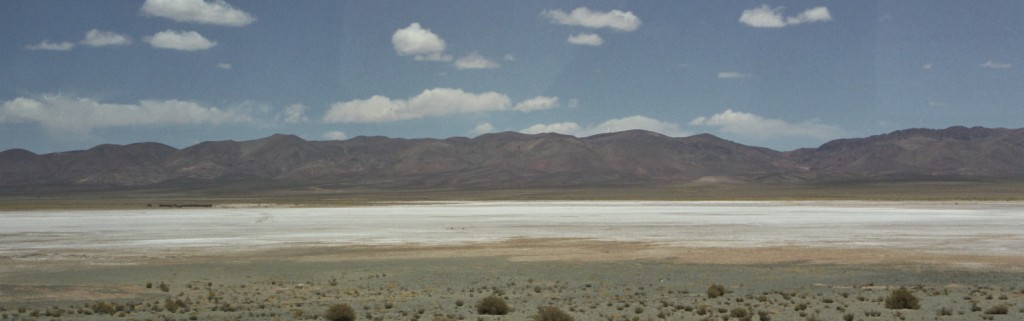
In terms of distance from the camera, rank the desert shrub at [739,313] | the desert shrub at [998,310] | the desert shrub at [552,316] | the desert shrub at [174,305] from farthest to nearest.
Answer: the desert shrub at [174,305], the desert shrub at [998,310], the desert shrub at [739,313], the desert shrub at [552,316]

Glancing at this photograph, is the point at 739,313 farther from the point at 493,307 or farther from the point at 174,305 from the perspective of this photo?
the point at 174,305

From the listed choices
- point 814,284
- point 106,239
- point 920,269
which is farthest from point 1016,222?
point 106,239

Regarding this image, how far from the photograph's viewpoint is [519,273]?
1121 inches

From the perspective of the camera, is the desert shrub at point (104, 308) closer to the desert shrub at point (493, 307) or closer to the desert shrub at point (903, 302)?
the desert shrub at point (493, 307)

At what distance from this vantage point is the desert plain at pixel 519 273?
2016cm

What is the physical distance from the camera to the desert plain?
2016cm

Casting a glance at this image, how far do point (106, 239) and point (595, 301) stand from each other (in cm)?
3004

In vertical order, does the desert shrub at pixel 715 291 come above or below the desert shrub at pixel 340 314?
above

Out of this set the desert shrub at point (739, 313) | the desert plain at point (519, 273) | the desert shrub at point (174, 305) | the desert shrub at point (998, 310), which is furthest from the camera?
the desert shrub at point (174, 305)

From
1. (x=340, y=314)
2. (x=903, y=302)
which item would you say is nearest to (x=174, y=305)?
(x=340, y=314)

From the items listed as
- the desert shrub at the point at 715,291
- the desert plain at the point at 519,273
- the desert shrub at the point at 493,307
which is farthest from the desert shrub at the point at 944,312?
the desert shrub at the point at 493,307

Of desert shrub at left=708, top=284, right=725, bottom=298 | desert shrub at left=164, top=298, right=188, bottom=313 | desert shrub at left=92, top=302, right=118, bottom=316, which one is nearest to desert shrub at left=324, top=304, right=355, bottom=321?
desert shrub at left=164, top=298, right=188, bottom=313

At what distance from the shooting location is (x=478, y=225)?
188ft

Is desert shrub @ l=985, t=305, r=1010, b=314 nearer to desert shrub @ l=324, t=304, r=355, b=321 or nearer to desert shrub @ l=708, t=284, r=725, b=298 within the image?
desert shrub @ l=708, t=284, r=725, b=298
